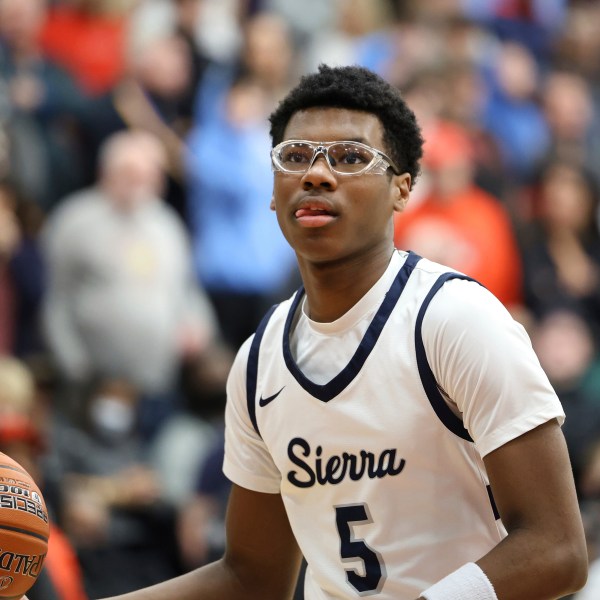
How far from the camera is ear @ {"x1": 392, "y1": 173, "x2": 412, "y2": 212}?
344 centimetres

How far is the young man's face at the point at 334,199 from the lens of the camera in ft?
10.8

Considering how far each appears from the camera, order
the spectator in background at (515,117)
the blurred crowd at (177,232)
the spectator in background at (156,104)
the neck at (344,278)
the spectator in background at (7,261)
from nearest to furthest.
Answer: the neck at (344,278)
the blurred crowd at (177,232)
the spectator in background at (7,261)
the spectator in background at (156,104)
the spectator in background at (515,117)

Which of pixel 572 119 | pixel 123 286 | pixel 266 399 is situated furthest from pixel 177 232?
pixel 266 399

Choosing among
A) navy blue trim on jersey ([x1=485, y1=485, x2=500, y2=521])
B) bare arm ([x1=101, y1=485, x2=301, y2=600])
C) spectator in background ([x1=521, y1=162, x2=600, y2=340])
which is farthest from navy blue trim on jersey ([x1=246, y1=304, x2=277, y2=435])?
spectator in background ([x1=521, y1=162, x2=600, y2=340])

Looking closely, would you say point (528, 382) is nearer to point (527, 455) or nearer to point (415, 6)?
point (527, 455)

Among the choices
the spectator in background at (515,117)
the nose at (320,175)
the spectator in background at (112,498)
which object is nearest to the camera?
the nose at (320,175)

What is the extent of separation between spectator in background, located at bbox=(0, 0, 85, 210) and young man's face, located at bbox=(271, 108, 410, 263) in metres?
5.30

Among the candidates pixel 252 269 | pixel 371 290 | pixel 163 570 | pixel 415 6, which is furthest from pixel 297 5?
pixel 371 290

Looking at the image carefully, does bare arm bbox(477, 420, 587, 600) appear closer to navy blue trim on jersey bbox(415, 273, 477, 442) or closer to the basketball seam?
navy blue trim on jersey bbox(415, 273, 477, 442)

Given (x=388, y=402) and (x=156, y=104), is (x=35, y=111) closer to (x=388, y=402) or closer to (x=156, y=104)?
(x=156, y=104)

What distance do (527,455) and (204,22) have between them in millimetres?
7662

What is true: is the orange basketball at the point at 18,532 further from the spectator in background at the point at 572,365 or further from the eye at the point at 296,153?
the spectator in background at the point at 572,365

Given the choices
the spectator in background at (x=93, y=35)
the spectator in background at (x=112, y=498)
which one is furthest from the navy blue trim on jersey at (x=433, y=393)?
the spectator in background at (x=93, y=35)

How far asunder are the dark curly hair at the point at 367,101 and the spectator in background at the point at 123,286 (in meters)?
5.08
